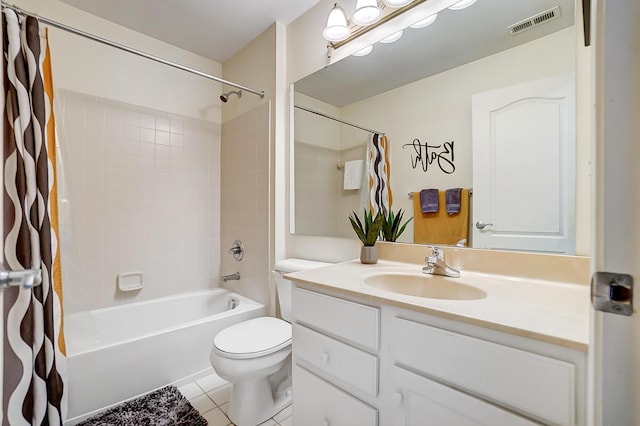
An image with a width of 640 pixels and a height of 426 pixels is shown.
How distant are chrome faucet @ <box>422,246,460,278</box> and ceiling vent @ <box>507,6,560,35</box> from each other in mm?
886

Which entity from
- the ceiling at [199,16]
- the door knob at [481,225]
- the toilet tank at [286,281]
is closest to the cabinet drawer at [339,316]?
the toilet tank at [286,281]

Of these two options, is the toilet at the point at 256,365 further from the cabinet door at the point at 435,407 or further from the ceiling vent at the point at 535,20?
the ceiling vent at the point at 535,20

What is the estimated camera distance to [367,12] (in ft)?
4.53

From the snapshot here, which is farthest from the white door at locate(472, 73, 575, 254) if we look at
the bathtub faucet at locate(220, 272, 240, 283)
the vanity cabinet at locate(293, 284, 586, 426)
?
the bathtub faucet at locate(220, 272, 240, 283)

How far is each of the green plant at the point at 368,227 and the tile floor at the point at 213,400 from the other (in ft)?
3.32

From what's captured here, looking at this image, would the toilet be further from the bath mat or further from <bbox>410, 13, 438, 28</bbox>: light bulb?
<bbox>410, 13, 438, 28</bbox>: light bulb

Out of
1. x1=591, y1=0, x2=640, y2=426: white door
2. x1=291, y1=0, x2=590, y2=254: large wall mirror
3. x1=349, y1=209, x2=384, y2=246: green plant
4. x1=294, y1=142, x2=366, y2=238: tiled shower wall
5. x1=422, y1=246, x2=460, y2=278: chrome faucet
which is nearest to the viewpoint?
x1=591, y1=0, x2=640, y2=426: white door

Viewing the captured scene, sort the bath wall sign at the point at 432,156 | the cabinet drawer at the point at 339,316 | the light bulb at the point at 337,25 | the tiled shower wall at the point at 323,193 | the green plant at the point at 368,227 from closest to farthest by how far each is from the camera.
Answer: the cabinet drawer at the point at 339,316
the bath wall sign at the point at 432,156
the green plant at the point at 368,227
the light bulb at the point at 337,25
the tiled shower wall at the point at 323,193

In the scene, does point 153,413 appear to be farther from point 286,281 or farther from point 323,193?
point 323,193

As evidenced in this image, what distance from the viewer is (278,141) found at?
6.31 feet

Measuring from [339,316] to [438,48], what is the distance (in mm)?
1240

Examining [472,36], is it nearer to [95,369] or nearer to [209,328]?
[209,328]

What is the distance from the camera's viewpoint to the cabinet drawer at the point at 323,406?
0.89m

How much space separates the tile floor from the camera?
1.41 m
